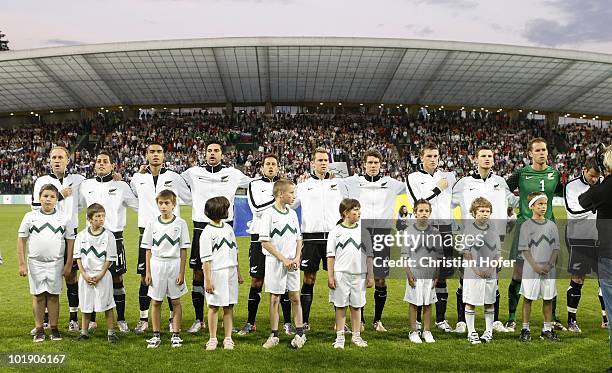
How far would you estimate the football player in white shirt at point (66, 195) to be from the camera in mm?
6258

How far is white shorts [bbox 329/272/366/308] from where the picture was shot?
5.74m

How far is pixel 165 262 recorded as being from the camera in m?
5.80

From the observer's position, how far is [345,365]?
5.12 metres

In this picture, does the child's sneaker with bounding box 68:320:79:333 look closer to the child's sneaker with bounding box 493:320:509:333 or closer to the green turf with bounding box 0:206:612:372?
the green turf with bounding box 0:206:612:372

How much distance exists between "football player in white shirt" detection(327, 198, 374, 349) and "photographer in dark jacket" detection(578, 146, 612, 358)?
7.29ft

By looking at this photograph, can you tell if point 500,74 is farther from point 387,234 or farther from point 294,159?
point 387,234

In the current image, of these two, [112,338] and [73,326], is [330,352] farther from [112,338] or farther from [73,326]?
[73,326]

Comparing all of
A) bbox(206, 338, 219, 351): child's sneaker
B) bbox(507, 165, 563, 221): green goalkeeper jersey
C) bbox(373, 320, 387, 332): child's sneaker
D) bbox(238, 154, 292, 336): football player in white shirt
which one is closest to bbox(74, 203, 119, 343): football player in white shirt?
bbox(206, 338, 219, 351): child's sneaker

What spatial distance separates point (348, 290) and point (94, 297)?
2.76m

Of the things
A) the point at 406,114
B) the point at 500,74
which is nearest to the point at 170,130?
the point at 406,114

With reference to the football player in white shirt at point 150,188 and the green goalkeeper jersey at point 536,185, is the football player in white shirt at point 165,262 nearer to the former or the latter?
the football player in white shirt at point 150,188

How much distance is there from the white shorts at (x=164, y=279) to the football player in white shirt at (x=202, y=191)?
0.57 m

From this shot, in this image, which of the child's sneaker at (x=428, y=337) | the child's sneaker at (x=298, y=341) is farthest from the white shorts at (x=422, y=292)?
the child's sneaker at (x=298, y=341)

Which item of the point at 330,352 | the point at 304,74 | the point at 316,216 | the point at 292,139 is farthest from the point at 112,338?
the point at 292,139
